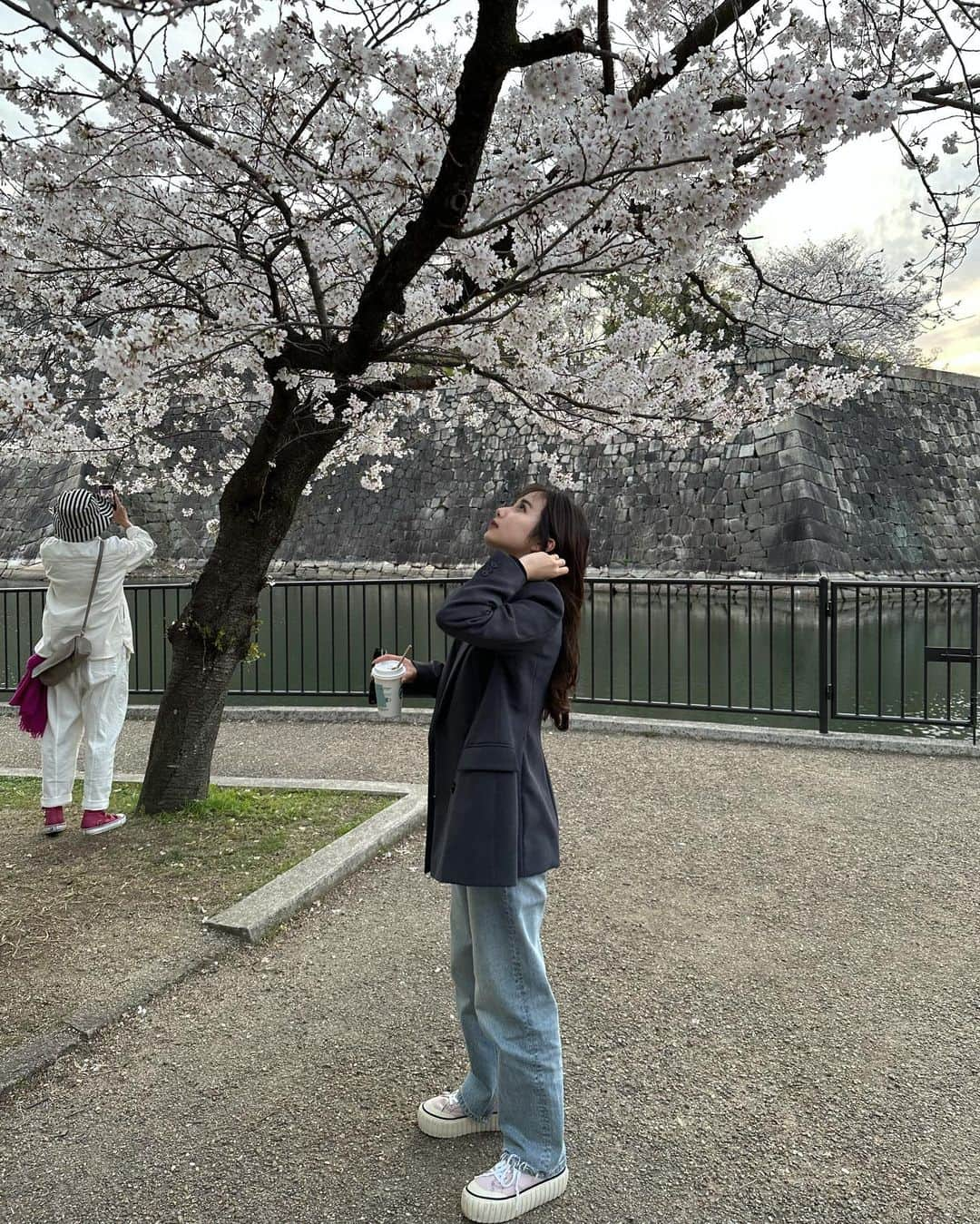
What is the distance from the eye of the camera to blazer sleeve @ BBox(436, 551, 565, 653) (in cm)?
198

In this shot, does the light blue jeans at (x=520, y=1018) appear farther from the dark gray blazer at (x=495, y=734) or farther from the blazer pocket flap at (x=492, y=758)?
the blazer pocket flap at (x=492, y=758)

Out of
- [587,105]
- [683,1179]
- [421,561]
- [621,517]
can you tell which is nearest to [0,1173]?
[683,1179]

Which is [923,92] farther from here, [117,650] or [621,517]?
[621,517]

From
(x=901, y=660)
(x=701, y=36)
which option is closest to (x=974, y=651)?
(x=901, y=660)

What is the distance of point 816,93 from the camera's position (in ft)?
8.00

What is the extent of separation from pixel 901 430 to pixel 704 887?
22.1m

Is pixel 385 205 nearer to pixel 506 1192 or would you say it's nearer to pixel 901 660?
pixel 506 1192

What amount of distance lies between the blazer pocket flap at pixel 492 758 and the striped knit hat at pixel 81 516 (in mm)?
3171

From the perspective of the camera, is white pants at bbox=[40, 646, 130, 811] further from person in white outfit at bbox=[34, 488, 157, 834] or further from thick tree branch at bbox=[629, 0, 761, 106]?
thick tree branch at bbox=[629, 0, 761, 106]

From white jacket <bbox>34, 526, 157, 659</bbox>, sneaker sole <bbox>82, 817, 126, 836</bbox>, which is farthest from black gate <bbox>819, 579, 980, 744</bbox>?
sneaker sole <bbox>82, 817, 126, 836</bbox>

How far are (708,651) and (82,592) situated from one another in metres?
5.30

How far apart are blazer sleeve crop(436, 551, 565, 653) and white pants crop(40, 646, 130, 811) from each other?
308cm

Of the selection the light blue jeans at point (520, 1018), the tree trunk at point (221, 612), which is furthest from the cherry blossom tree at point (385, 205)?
the light blue jeans at point (520, 1018)

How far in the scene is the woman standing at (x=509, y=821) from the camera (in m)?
1.98
